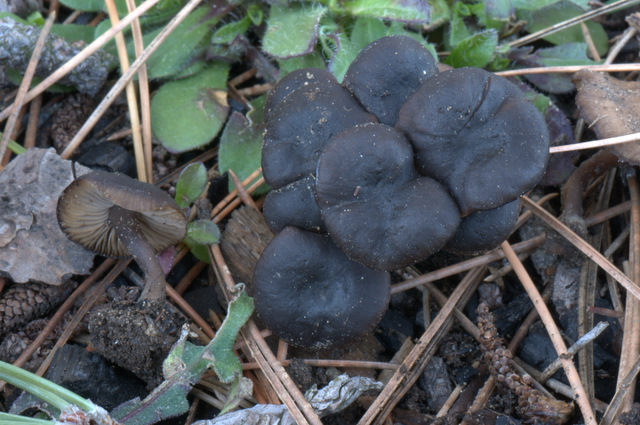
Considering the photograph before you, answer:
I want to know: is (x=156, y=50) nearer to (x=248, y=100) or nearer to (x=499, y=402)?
(x=248, y=100)

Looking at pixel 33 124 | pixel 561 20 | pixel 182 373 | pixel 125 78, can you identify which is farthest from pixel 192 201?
pixel 561 20

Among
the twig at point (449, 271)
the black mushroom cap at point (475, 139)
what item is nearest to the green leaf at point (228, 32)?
the black mushroom cap at point (475, 139)

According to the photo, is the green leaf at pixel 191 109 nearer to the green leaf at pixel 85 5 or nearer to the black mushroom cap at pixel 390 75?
the green leaf at pixel 85 5

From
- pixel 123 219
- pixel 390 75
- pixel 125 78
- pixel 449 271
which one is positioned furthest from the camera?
pixel 125 78

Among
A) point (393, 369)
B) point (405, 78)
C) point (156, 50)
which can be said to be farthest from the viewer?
point (156, 50)

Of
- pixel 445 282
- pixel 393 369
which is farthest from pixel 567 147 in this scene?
pixel 393 369

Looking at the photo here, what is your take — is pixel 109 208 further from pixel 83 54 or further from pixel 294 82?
pixel 294 82

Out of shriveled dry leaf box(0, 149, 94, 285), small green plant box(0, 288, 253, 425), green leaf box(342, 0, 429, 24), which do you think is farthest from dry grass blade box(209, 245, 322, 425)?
green leaf box(342, 0, 429, 24)
